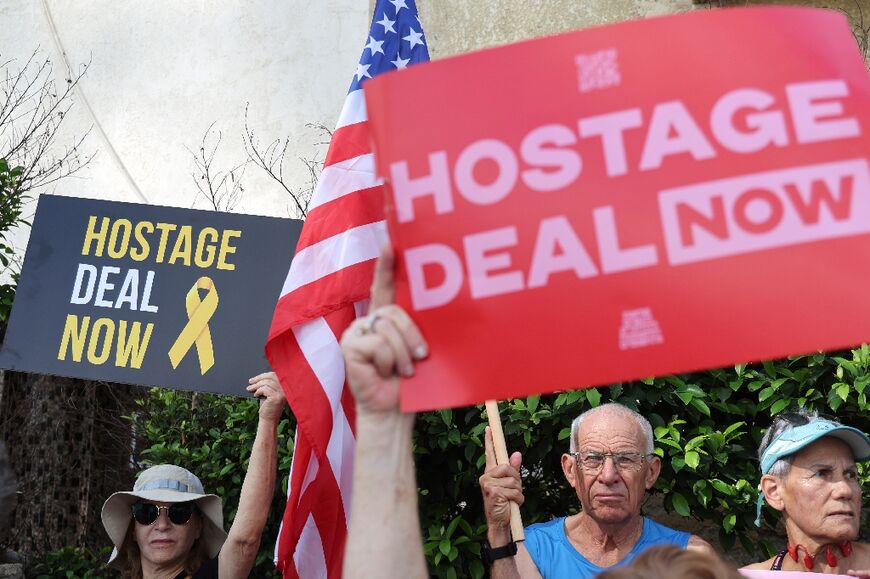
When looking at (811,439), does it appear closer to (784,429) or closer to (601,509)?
(784,429)

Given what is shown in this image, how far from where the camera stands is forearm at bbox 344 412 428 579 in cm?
201

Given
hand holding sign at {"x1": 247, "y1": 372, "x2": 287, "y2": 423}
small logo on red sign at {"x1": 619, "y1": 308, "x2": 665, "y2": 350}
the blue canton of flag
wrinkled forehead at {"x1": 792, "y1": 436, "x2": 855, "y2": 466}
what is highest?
the blue canton of flag

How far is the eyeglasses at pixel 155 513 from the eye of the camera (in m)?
4.18

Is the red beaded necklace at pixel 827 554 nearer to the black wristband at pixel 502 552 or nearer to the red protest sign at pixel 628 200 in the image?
the black wristband at pixel 502 552

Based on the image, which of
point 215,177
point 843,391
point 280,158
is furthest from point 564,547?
point 215,177

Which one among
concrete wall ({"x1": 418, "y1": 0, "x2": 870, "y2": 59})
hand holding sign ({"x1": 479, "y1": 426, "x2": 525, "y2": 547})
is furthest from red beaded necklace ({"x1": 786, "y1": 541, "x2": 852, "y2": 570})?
concrete wall ({"x1": 418, "y1": 0, "x2": 870, "y2": 59})

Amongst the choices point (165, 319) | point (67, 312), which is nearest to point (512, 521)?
point (165, 319)

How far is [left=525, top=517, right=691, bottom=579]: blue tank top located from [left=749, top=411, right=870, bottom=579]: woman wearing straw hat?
0.33 meters

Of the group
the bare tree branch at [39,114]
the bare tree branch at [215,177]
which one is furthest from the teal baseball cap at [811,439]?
the bare tree branch at [39,114]

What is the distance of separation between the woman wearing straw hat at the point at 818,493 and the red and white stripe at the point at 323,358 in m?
1.51

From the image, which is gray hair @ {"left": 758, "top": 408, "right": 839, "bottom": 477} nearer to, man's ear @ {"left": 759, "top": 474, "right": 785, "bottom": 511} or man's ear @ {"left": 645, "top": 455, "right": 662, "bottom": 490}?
man's ear @ {"left": 759, "top": 474, "right": 785, "bottom": 511}

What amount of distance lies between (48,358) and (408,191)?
3.14 m

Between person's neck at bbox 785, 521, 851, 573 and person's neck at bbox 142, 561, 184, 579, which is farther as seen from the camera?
person's neck at bbox 142, 561, 184, 579

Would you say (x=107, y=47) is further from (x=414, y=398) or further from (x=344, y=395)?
(x=414, y=398)
